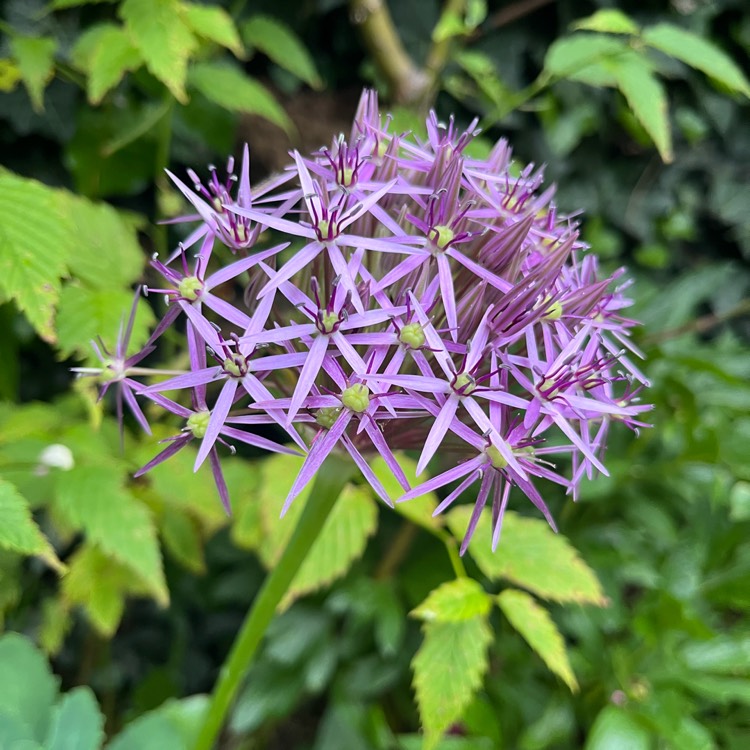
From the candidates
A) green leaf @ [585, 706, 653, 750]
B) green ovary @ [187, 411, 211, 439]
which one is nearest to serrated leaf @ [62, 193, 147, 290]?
green ovary @ [187, 411, 211, 439]

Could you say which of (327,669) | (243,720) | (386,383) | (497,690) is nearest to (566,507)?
(497,690)

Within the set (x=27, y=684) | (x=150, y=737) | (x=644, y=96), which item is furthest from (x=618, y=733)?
(x=644, y=96)

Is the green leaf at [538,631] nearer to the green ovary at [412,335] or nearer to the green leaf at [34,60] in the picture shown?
the green ovary at [412,335]

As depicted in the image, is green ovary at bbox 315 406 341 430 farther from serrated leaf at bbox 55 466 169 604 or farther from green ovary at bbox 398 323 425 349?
serrated leaf at bbox 55 466 169 604

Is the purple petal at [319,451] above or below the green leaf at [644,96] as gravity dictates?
below

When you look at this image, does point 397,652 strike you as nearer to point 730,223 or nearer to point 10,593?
point 10,593

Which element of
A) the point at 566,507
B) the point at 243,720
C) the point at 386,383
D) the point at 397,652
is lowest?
the point at 243,720

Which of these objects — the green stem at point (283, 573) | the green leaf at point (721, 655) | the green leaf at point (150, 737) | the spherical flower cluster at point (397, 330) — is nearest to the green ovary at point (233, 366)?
the spherical flower cluster at point (397, 330)
